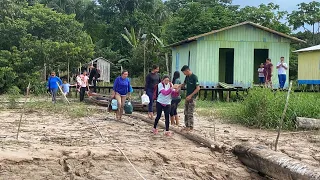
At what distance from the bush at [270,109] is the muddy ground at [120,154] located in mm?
849

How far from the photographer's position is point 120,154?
24.7 ft

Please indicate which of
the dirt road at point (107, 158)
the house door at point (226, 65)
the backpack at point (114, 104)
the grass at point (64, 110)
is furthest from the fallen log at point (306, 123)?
the house door at point (226, 65)

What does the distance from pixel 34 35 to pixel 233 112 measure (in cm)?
2245

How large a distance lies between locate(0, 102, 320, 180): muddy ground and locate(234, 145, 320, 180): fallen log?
0.17m

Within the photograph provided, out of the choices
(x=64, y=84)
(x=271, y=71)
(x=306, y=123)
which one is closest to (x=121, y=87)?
(x=306, y=123)

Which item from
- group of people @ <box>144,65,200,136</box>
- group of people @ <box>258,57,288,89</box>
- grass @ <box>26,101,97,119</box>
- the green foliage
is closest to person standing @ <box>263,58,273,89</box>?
group of people @ <box>258,57,288,89</box>

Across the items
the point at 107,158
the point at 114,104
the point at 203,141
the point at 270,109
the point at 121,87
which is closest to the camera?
the point at 107,158

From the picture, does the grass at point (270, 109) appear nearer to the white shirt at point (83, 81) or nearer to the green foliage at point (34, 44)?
the white shirt at point (83, 81)

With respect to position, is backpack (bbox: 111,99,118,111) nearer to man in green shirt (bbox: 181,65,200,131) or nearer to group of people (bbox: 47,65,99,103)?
man in green shirt (bbox: 181,65,200,131)

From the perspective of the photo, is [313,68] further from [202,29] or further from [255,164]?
[255,164]

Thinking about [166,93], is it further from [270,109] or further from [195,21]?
[195,21]

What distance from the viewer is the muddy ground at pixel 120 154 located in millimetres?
6750

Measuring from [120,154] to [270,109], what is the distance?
5.59m

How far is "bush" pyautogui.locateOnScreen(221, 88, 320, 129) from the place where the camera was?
11641mm
